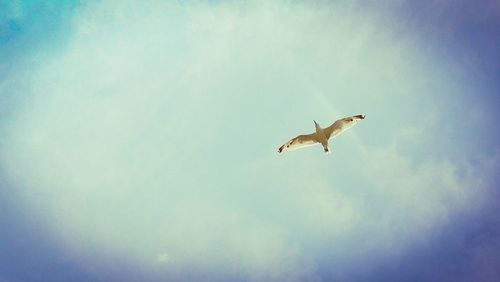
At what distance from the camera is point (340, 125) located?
148 feet

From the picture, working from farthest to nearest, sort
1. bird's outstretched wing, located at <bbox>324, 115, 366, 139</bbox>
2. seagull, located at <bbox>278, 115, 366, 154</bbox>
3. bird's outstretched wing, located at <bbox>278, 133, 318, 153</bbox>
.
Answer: bird's outstretched wing, located at <bbox>278, 133, 318, 153</bbox> < seagull, located at <bbox>278, 115, 366, 154</bbox> < bird's outstretched wing, located at <bbox>324, 115, 366, 139</bbox>

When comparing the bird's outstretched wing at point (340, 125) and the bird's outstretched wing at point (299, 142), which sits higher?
the bird's outstretched wing at point (340, 125)

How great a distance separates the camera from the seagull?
44.8m

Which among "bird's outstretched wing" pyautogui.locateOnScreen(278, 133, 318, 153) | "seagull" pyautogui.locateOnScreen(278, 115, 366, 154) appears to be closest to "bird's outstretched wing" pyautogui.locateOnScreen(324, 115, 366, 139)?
"seagull" pyautogui.locateOnScreen(278, 115, 366, 154)

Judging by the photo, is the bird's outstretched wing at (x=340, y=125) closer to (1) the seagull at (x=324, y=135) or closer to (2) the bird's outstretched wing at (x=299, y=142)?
(1) the seagull at (x=324, y=135)

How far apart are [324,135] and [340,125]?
187 cm

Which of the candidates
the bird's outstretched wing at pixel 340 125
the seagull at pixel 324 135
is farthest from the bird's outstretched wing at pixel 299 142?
the bird's outstretched wing at pixel 340 125

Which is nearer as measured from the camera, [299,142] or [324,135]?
[324,135]

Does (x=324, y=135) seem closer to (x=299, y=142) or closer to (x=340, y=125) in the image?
(x=340, y=125)

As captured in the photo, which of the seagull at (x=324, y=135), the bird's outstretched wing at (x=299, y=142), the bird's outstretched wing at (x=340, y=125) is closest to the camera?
the bird's outstretched wing at (x=340, y=125)

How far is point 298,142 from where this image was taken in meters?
46.0

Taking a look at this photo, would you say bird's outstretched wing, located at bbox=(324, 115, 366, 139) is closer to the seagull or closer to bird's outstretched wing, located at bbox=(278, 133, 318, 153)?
the seagull

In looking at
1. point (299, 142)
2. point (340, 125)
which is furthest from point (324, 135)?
point (299, 142)

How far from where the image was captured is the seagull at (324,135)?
1766 inches
